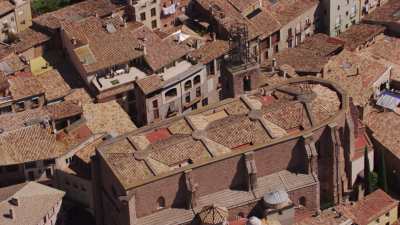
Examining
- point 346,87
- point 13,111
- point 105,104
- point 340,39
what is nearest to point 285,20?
point 340,39

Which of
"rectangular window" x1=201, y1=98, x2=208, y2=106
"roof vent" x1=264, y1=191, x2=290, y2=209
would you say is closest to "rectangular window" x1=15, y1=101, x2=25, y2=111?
"rectangular window" x1=201, y1=98, x2=208, y2=106

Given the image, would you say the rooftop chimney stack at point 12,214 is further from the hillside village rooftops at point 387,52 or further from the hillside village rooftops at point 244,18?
the hillside village rooftops at point 387,52

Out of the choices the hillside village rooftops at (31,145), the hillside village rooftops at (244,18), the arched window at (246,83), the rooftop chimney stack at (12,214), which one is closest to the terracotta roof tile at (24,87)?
the hillside village rooftops at (31,145)

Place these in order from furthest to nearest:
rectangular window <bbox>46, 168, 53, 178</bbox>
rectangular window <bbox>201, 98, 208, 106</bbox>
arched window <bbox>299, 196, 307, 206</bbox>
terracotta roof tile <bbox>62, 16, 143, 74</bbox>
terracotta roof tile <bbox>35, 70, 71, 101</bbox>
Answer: rectangular window <bbox>201, 98, 208, 106</bbox>, terracotta roof tile <bbox>62, 16, 143, 74</bbox>, terracotta roof tile <bbox>35, 70, 71, 101</bbox>, rectangular window <bbox>46, 168, 53, 178</bbox>, arched window <bbox>299, 196, 307, 206</bbox>

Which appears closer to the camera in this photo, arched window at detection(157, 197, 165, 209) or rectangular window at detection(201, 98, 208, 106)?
arched window at detection(157, 197, 165, 209)

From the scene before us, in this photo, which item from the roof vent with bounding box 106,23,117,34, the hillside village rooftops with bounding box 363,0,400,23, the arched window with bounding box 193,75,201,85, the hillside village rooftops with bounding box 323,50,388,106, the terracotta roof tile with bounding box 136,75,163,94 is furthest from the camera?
the hillside village rooftops with bounding box 363,0,400,23

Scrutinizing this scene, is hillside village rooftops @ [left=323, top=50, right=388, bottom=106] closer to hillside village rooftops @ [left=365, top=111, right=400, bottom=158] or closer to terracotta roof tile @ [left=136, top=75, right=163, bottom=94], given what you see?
hillside village rooftops @ [left=365, top=111, right=400, bottom=158]

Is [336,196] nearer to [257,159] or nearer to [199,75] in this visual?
[257,159]
